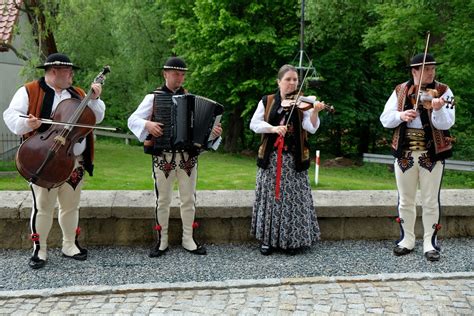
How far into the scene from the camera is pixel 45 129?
4.12 m

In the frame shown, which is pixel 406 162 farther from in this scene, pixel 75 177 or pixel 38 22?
pixel 38 22

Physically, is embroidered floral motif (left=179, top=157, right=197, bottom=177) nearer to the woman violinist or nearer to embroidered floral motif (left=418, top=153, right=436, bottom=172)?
the woman violinist

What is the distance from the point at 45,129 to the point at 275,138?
1.98 metres

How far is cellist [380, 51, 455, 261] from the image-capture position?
14.4 feet

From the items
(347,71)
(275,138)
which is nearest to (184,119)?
(275,138)

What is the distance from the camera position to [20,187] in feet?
30.1

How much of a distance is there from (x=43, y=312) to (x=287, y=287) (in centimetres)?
179

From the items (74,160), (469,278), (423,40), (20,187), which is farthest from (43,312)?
(423,40)

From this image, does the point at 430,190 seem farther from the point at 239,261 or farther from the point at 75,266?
the point at 75,266

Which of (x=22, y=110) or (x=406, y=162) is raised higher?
(x=22, y=110)

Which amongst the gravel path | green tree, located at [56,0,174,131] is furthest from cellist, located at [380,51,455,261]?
green tree, located at [56,0,174,131]

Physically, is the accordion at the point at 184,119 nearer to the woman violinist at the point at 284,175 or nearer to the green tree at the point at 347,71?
the woman violinist at the point at 284,175

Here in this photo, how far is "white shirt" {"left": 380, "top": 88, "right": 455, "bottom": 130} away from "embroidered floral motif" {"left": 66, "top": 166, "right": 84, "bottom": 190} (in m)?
2.77

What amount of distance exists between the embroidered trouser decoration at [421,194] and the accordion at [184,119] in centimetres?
180
